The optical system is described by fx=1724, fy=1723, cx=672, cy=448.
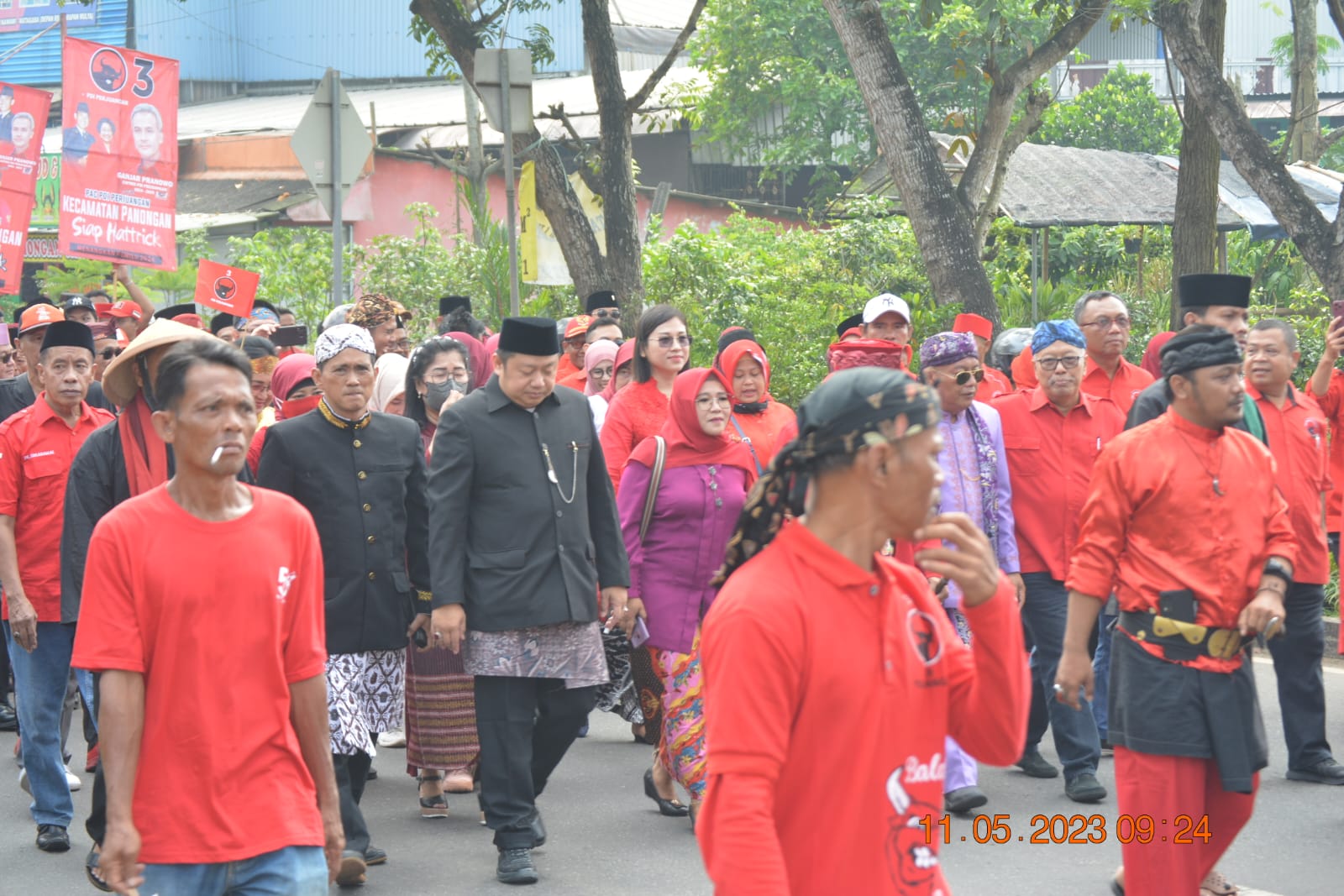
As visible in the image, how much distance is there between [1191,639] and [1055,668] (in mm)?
2732

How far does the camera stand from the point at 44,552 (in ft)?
25.2

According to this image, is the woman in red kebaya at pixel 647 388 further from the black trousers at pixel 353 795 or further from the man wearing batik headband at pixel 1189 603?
the man wearing batik headband at pixel 1189 603

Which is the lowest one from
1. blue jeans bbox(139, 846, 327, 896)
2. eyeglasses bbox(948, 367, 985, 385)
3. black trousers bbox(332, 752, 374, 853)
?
black trousers bbox(332, 752, 374, 853)

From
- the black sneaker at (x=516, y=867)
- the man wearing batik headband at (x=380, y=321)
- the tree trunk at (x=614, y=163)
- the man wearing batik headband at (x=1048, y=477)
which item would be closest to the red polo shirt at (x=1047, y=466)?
the man wearing batik headband at (x=1048, y=477)

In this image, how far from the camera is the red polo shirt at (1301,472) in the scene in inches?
309

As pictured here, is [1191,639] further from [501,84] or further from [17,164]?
[17,164]

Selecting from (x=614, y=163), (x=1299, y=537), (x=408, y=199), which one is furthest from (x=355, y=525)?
(x=408, y=199)

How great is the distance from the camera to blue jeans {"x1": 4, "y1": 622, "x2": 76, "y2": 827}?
23.6ft

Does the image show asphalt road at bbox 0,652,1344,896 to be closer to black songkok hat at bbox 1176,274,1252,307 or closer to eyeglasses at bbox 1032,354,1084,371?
eyeglasses at bbox 1032,354,1084,371

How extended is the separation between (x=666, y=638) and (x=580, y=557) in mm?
613

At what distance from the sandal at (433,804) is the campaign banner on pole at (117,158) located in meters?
7.42

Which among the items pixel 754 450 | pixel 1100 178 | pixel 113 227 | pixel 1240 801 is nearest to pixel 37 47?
pixel 1100 178

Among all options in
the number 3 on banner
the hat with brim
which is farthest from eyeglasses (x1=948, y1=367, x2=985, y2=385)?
the number 3 on banner

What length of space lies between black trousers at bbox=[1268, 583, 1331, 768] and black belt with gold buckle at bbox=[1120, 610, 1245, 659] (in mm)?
2603
